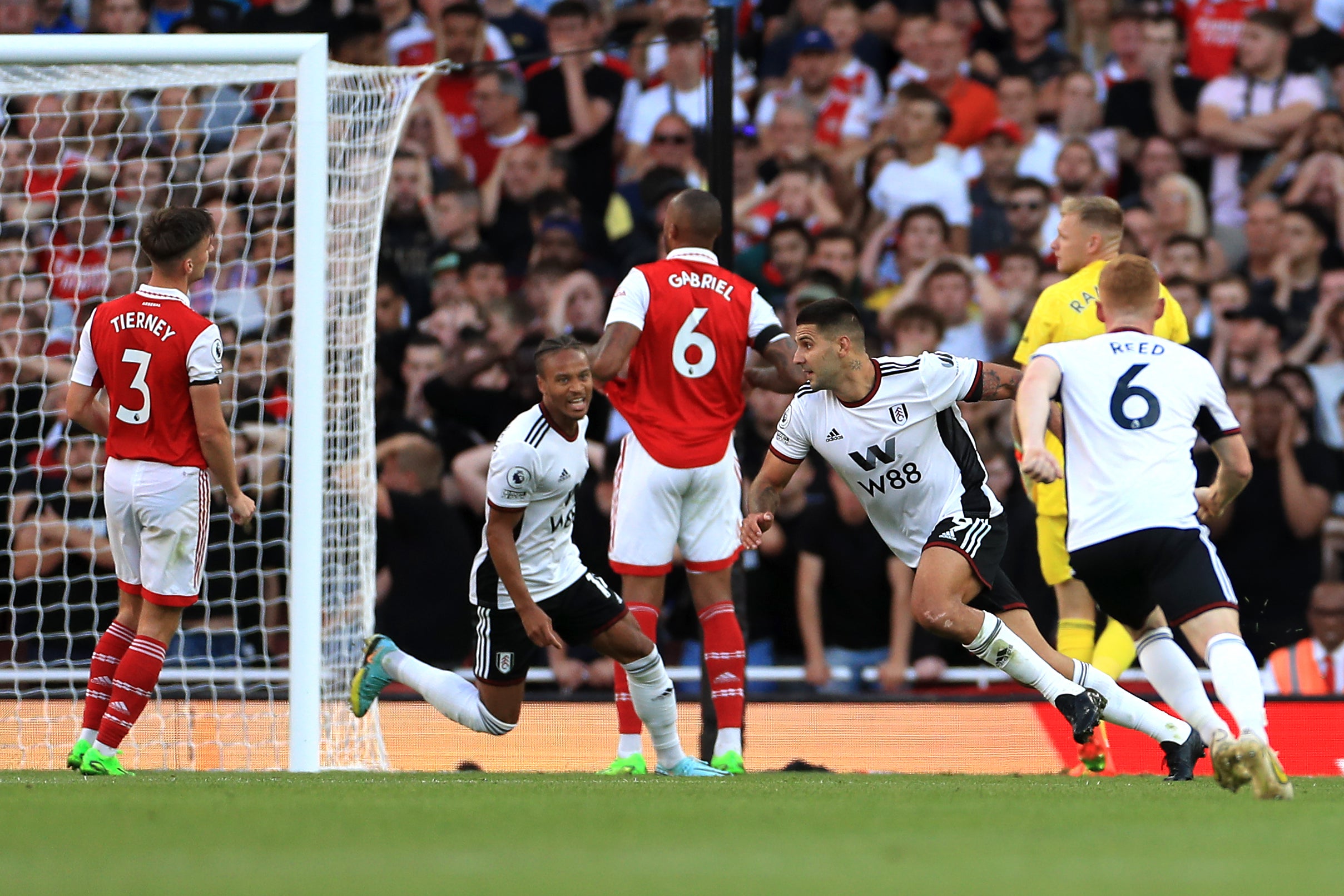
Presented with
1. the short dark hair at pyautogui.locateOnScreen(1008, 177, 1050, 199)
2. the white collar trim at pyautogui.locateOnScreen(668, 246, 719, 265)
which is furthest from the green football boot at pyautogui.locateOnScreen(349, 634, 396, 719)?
the short dark hair at pyautogui.locateOnScreen(1008, 177, 1050, 199)

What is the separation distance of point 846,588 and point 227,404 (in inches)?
138

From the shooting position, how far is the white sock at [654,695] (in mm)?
6859

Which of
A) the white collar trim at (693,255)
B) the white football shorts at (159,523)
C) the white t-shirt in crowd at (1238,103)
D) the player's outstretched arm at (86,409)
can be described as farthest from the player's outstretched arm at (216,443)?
the white t-shirt in crowd at (1238,103)

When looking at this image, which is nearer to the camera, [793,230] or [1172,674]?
[1172,674]

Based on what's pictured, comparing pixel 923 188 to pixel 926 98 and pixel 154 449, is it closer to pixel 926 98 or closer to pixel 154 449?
pixel 926 98

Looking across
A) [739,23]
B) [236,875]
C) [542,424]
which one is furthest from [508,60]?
[236,875]

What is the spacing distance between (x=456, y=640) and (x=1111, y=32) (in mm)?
5872

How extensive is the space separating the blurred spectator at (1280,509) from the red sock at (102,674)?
5770mm

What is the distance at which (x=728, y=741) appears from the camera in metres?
7.36

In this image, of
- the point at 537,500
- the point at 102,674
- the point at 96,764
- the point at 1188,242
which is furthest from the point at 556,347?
the point at 1188,242

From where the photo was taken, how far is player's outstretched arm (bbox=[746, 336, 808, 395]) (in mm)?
7633

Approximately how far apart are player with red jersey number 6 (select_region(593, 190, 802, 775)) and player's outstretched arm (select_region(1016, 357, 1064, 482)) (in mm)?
1825

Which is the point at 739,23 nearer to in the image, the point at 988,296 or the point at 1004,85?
the point at 1004,85

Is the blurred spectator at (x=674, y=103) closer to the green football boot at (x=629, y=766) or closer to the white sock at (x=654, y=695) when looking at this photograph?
the green football boot at (x=629, y=766)
